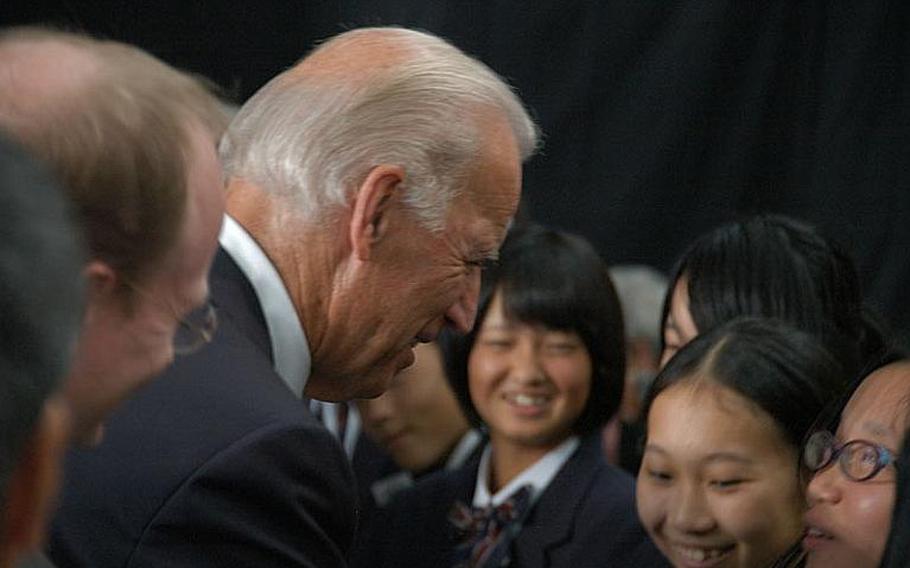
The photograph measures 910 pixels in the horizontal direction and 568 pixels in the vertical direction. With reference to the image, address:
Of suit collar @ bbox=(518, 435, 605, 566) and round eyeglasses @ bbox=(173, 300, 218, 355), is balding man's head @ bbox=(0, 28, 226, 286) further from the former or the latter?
suit collar @ bbox=(518, 435, 605, 566)

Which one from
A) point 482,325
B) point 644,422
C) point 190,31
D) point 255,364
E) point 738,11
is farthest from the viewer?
point 738,11

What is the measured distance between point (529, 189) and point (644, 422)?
1480 millimetres

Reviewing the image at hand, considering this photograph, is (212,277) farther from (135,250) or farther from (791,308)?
(791,308)

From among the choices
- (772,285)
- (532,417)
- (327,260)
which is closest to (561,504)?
(532,417)

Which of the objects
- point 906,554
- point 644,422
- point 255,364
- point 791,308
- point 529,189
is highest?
point 906,554

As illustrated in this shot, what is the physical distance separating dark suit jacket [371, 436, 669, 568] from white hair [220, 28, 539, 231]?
2.64ft

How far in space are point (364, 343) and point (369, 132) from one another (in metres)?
0.26

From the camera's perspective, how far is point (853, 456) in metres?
1.98

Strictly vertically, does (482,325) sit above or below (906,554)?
below

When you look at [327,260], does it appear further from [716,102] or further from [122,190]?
[716,102]

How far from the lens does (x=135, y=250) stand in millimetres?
1222

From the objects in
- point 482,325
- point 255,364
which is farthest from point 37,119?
point 482,325

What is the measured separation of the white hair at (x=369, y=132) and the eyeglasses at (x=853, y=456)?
1.71ft

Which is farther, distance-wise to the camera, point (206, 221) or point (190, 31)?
point (190, 31)
